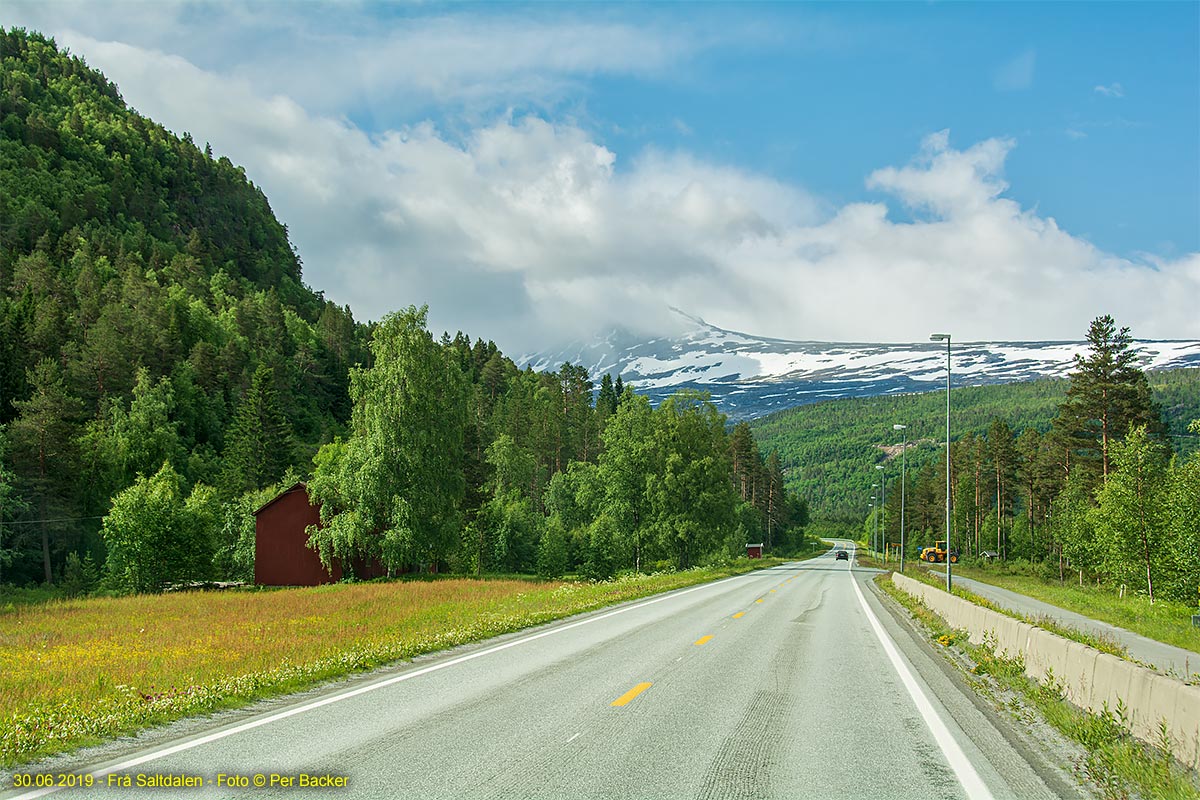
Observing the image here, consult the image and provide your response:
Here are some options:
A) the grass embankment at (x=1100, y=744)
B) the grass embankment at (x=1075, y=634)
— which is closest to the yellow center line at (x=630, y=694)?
the grass embankment at (x=1100, y=744)

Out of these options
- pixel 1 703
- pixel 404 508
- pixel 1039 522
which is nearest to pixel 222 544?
pixel 404 508

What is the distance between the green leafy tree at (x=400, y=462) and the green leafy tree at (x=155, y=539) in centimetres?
1166

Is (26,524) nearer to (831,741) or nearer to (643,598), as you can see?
(643,598)

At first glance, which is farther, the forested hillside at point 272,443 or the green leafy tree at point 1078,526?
the forested hillside at point 272,443

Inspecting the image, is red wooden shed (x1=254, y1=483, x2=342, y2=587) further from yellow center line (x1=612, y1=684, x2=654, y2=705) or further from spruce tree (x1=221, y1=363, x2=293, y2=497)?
yellow center line (x1=612, y1=684, x2=654, y2=705)

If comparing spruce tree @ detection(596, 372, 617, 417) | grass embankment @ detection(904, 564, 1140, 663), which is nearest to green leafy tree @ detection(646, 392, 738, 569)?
grass embankment @ detection(904, 564, 1140, 663)

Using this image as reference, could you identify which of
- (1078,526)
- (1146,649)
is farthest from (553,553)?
(1146,649)

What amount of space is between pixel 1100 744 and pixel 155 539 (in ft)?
202

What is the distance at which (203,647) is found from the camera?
16.8 metres

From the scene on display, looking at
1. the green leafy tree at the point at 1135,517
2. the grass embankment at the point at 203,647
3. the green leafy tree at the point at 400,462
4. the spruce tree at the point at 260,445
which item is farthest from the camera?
the spruce tree at the point at 260,445

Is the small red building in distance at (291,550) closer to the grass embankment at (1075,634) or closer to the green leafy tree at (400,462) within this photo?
the green leafy tree at (400,462)

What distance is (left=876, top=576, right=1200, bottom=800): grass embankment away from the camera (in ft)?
21.9

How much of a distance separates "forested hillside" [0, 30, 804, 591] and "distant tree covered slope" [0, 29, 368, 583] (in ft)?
0.97

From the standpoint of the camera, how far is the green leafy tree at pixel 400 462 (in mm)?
50938
